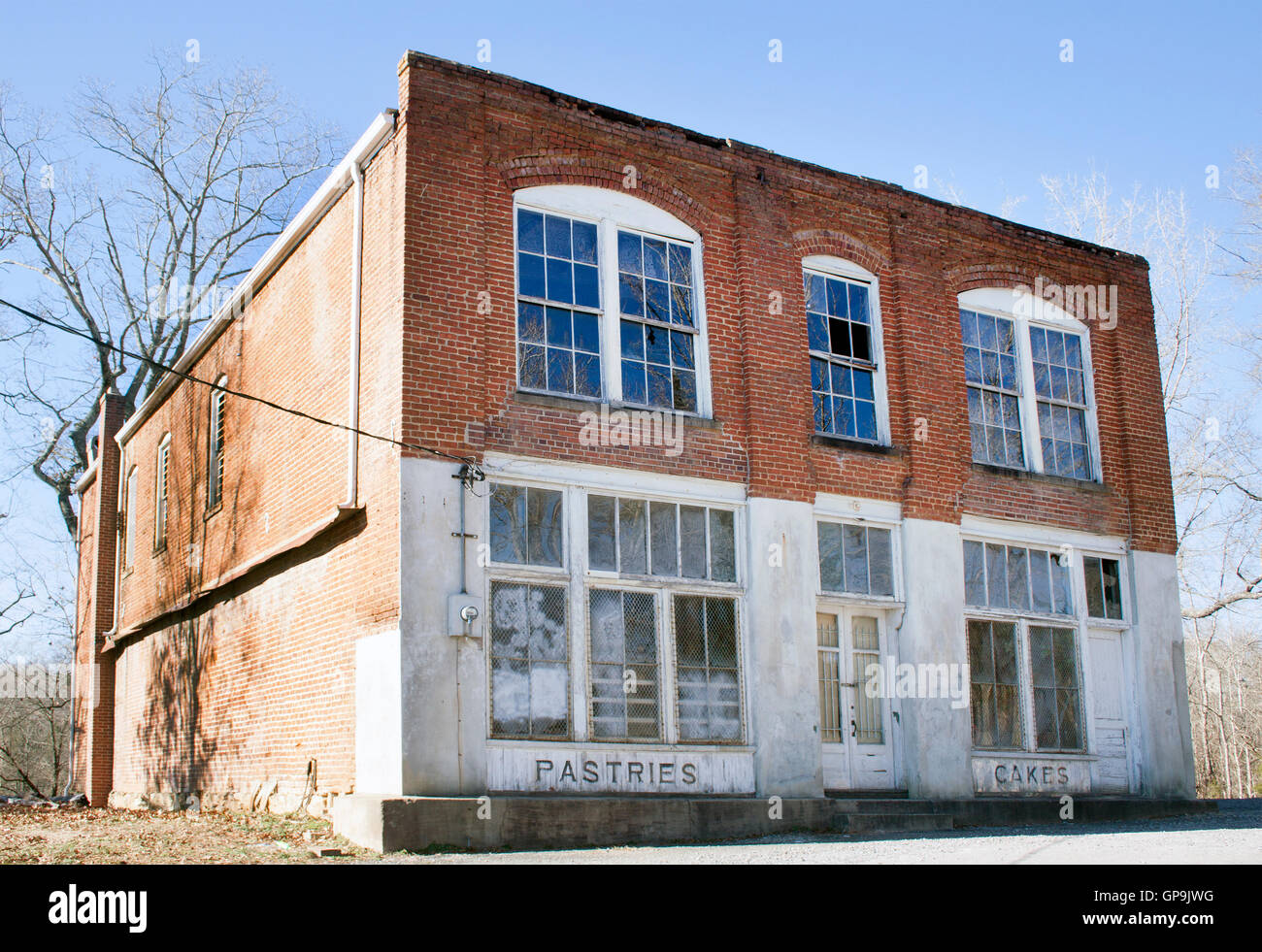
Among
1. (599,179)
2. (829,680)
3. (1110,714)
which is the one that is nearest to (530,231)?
(599,179)

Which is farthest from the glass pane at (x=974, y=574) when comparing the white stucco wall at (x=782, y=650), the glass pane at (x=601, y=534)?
the glass pane at (x=601, y=534)

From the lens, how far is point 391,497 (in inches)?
463

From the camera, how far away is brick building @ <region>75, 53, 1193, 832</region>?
39.6ft

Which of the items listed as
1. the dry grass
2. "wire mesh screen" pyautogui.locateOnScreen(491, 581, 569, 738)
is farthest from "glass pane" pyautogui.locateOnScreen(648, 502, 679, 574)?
the dry grass

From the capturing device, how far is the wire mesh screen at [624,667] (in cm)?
1241

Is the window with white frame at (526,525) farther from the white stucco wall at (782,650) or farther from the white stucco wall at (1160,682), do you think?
the white stucco wall at (1160,682)

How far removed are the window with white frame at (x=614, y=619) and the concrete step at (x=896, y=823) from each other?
1.46m

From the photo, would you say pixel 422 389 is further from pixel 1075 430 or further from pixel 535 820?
pixel 1075 430

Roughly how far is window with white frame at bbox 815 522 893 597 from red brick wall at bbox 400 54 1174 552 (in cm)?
46

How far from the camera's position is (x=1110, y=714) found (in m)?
16.4

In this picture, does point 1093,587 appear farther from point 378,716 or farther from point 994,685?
point 378,716

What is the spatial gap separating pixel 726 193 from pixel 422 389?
4739mm

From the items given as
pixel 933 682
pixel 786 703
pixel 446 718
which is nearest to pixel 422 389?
pixel 446 718

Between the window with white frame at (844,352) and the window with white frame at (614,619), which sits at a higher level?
the window with white frame at (844,352)
